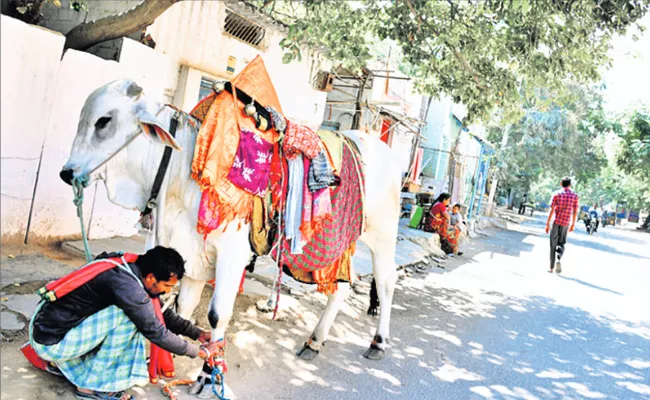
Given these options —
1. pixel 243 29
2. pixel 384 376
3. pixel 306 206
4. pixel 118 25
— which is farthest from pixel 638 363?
pixel 243 29

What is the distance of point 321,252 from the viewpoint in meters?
3.86

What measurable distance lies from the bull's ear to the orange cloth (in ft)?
0.67

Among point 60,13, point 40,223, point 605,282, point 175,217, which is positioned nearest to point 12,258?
point 40,223

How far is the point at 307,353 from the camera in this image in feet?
13.3

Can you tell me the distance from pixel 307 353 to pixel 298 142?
1.70m

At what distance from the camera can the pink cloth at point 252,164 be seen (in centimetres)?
307

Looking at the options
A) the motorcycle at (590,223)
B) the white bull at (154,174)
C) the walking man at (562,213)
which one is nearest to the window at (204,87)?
the white bull at (154,174)

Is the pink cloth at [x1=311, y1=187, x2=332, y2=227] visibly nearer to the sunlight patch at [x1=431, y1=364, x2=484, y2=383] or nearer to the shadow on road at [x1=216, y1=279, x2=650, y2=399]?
the shadow on road at [x1=216, y1=279, x2=650, y2=399]

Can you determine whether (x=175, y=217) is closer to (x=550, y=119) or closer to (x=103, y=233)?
(x=103, y=233)

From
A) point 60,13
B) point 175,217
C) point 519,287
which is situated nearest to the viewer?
point 175,217

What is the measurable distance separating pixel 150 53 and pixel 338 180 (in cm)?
324

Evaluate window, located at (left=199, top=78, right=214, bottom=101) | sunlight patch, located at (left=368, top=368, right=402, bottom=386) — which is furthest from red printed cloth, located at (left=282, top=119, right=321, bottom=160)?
window, located at (left=199, top=78, right=214, bottom=101)

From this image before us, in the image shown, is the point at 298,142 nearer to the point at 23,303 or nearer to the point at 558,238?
the point at 23,303

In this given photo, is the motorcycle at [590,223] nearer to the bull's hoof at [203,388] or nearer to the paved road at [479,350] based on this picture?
the paved road at [479,350]
